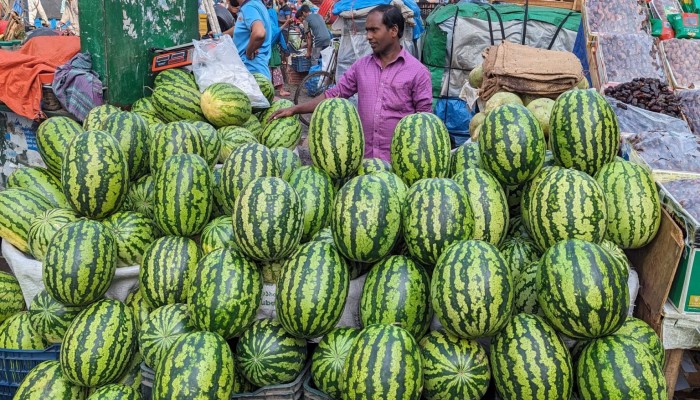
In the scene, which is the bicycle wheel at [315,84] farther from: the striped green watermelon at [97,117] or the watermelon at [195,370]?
the watermelon at [195,370]

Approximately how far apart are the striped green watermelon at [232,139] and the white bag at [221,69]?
584mm

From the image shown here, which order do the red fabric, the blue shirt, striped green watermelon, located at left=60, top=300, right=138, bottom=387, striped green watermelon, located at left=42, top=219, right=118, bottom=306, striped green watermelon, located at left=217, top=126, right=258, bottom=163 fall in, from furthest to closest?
the blue shirt < the red fabric < striped green watermelon, located at left=217, top=126, right=258, bottom=163 < striped green watermelon, located at left=42, top=219, right=118, bottom=306 < striped green watermelon, located at left=60, top=300, right=138, bottom=387

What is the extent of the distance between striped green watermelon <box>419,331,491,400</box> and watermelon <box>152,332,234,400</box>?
79 centimetres

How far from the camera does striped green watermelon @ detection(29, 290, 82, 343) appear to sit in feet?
8.82

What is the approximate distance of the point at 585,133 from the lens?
9.17ft

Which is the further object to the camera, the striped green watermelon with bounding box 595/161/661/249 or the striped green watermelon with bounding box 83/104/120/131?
the striped green watermelon with bounding box 83/104/120/131

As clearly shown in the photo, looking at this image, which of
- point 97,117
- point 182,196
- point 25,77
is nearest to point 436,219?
point 182,196

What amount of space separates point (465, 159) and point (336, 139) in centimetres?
74

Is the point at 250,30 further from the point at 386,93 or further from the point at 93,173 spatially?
the point at 93,173

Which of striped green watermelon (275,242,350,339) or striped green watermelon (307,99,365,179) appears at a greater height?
striped green watermelon (307,99,365,179)

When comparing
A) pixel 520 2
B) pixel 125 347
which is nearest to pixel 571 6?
pixel 520 2

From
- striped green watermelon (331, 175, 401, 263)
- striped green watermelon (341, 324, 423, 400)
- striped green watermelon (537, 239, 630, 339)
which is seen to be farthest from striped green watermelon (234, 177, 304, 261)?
striped green watermelon (537, 239, 630, 339)

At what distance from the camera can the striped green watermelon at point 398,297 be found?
7.55 feet

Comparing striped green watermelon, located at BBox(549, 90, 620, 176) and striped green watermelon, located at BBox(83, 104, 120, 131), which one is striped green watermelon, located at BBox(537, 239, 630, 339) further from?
striped green watermelon, located at BBox(83, 104, 120, 131)
